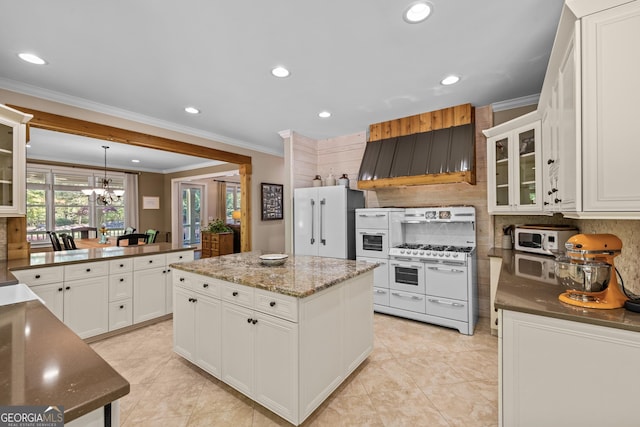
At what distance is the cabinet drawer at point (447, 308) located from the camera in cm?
311

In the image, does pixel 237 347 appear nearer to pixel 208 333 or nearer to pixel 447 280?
pixel 208 333

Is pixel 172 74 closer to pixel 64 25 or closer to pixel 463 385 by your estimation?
pixel 64 25

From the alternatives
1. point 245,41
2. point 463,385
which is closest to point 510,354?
point 463,385

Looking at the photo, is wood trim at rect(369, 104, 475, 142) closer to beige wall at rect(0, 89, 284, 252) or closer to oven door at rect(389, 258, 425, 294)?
oven door at rect(389, 258, 425, 294)

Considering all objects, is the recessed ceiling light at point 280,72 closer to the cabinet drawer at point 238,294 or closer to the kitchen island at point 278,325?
the kitchen island at point 278,325

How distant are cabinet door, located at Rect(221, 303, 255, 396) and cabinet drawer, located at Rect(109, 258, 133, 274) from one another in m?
1.82

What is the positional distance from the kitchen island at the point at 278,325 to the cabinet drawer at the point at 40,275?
4.05ft

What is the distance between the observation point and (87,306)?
2865mm

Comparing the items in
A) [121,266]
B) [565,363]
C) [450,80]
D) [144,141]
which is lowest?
[565,363]

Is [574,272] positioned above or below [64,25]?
below

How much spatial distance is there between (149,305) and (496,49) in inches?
169

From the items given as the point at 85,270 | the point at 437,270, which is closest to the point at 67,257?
the point at 85,270

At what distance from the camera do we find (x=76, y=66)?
2424 mm

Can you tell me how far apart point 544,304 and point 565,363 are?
0.84 feet
